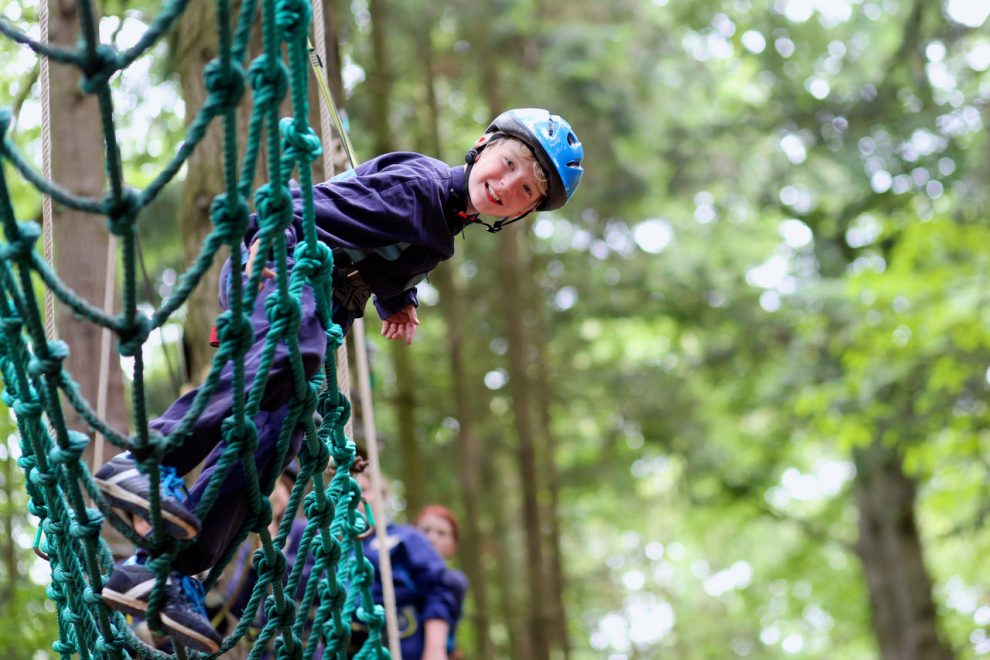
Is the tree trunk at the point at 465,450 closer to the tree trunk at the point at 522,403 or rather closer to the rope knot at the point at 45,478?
the tree trunk at the point at 522,403

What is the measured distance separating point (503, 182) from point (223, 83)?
105 centimetres

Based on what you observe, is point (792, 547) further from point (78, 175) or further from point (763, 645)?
point (78, 175)

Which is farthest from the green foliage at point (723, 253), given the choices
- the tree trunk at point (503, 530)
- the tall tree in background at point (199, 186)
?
the tall tree in background at point (199, 186)

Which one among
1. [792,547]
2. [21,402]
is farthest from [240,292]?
[792,547]

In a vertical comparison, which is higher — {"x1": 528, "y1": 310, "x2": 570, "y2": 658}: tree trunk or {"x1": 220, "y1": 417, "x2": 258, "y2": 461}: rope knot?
{"x1": 528, "y1": 310, "x2": 570, "y2": 658}: tree trunk

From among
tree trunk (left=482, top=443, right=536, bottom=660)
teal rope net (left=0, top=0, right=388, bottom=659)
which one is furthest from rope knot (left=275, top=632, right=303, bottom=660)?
tree trunk (left=482, top=443, right=536, bottom=660)

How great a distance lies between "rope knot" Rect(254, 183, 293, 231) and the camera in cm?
227

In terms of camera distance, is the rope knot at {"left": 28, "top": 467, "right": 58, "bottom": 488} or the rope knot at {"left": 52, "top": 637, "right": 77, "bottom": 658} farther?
the rope knot at {"left": 52, "top": 637, "right": 77, "bottom": 658}

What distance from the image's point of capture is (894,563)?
1481 centimetres

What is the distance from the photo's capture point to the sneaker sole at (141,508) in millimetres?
2391

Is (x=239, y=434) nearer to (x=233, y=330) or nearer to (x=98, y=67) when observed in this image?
(x=233, y=330)

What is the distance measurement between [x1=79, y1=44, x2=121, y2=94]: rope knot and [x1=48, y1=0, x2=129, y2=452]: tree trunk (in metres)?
4.22

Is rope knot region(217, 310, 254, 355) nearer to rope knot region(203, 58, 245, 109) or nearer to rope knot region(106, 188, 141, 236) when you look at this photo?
rope knot region(106, 188, 141, 236)

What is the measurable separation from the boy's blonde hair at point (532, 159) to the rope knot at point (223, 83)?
3.48 feet
